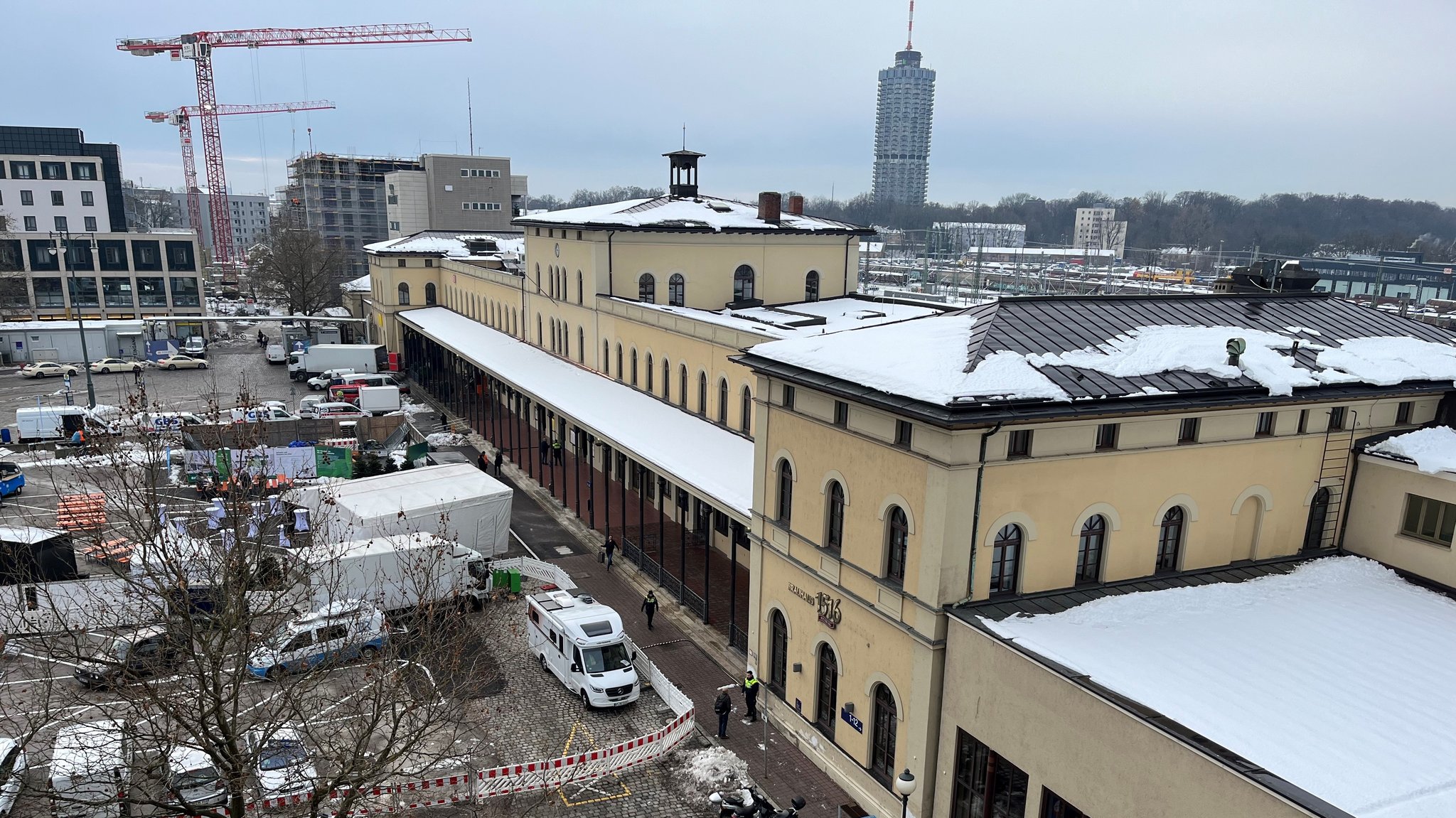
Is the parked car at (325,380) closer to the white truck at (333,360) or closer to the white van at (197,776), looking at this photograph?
the white truck at (333,360)

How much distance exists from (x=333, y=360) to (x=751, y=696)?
4817cm

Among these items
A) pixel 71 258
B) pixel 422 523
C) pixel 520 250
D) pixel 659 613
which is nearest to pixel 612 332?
pixel 422 523

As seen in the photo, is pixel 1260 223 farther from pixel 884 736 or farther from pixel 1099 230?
pixel 884 736

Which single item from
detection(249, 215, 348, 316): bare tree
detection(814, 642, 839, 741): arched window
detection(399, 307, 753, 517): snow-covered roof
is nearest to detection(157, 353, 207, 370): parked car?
detection(249, 215, 348, 316): bare tree

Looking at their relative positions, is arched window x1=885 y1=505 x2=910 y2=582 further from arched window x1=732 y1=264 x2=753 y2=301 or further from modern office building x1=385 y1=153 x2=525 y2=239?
modern office building x1=385 y1=153 x2=525 y2=239

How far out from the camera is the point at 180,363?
62188mm

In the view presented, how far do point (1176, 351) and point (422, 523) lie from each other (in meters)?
20.2

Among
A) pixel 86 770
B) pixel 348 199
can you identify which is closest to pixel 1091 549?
pixel 86 770

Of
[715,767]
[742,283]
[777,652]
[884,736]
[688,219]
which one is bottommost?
[715,767]

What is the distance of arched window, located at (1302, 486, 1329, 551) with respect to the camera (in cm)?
1656

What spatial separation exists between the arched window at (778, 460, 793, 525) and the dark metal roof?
2.04 m

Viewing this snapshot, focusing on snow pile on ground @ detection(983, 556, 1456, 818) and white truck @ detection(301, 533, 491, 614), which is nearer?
snow pile on ground @ detection(983, 556, 1456, 818)

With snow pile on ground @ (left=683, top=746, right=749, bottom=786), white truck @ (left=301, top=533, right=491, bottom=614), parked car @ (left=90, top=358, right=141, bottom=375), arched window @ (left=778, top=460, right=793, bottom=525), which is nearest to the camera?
snow pile on ground @ (left=683, top=746, right=749, bottom=786)

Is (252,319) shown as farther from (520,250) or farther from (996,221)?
(996,221)
